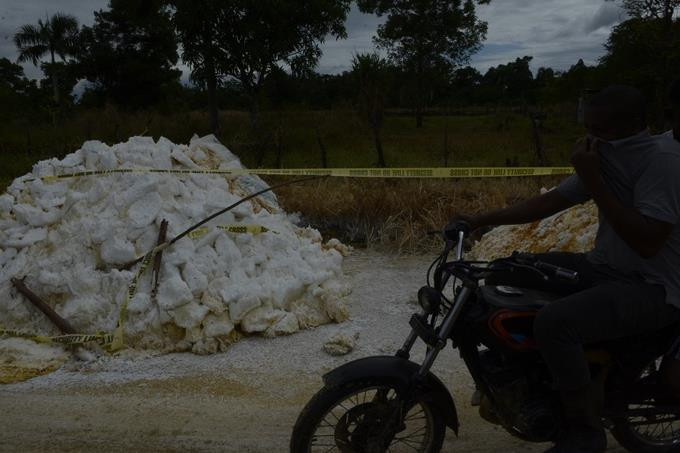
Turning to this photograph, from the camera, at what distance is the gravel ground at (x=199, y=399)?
3346 millimetres

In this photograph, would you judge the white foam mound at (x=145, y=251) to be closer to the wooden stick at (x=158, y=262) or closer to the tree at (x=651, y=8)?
the wooden stick at (x=158, y=262)

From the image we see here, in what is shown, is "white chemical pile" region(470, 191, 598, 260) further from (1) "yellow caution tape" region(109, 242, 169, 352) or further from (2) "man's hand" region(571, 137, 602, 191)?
(1) "yellow caution tape" region(109, 242, 169, 352)

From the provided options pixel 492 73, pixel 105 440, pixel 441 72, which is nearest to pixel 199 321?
pixel 105 440

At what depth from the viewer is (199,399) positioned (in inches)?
150

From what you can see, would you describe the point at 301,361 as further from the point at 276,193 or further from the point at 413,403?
the point at 276,193

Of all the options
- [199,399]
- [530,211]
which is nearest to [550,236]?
[530,211]

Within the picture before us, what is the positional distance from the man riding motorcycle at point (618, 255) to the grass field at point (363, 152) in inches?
171

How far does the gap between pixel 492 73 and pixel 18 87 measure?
3318 centimetres

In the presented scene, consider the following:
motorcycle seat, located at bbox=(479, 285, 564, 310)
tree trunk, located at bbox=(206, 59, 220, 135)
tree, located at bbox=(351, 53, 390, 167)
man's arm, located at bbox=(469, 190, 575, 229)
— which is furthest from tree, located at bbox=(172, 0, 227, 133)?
motorcycle seat, located at bbox=(479, 285, 564, 310)

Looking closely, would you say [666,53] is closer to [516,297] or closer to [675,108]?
[675,108]

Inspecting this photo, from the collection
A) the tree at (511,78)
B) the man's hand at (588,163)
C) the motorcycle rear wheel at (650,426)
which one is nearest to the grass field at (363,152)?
the motorcycle rear wheel at (650,426)

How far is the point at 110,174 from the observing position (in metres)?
5.68

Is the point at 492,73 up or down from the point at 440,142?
up

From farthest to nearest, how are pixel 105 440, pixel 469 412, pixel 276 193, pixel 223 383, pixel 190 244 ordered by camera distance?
pixel 276 193 < pixel 190 244 < pixel 223 383 < pixel 469 412 < pixel 105 440
